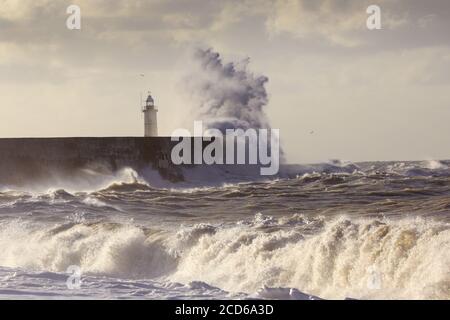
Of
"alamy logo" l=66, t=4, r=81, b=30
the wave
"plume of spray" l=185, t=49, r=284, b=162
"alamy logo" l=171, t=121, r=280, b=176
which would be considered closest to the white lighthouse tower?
"alamy logo" l=171, t=121, r=280, b=176

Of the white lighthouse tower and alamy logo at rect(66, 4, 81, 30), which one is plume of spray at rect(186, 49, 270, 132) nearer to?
the white lighthouse tower

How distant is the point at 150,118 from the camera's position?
72.6 feet

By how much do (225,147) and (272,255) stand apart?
15.5 meters

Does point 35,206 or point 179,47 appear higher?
point 179,47

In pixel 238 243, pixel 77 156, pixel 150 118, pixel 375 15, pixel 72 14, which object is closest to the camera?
pixel 238 243

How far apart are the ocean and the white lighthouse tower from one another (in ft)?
10.4

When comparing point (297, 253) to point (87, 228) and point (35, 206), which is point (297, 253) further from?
point (35, 206)

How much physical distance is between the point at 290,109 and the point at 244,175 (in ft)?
11.7

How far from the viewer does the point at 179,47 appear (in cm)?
2025

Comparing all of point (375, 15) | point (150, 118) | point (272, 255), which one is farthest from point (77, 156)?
point (272, 255)

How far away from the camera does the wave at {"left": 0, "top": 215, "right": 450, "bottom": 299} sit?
7.34 m

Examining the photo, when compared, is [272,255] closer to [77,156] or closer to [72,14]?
[72,14]

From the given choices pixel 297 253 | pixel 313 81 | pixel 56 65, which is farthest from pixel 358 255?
pixel 56 65

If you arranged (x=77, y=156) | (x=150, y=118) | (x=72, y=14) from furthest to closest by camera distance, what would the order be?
(x=150, y=118)
(x=77, y=156)
(x=72, y=14)
